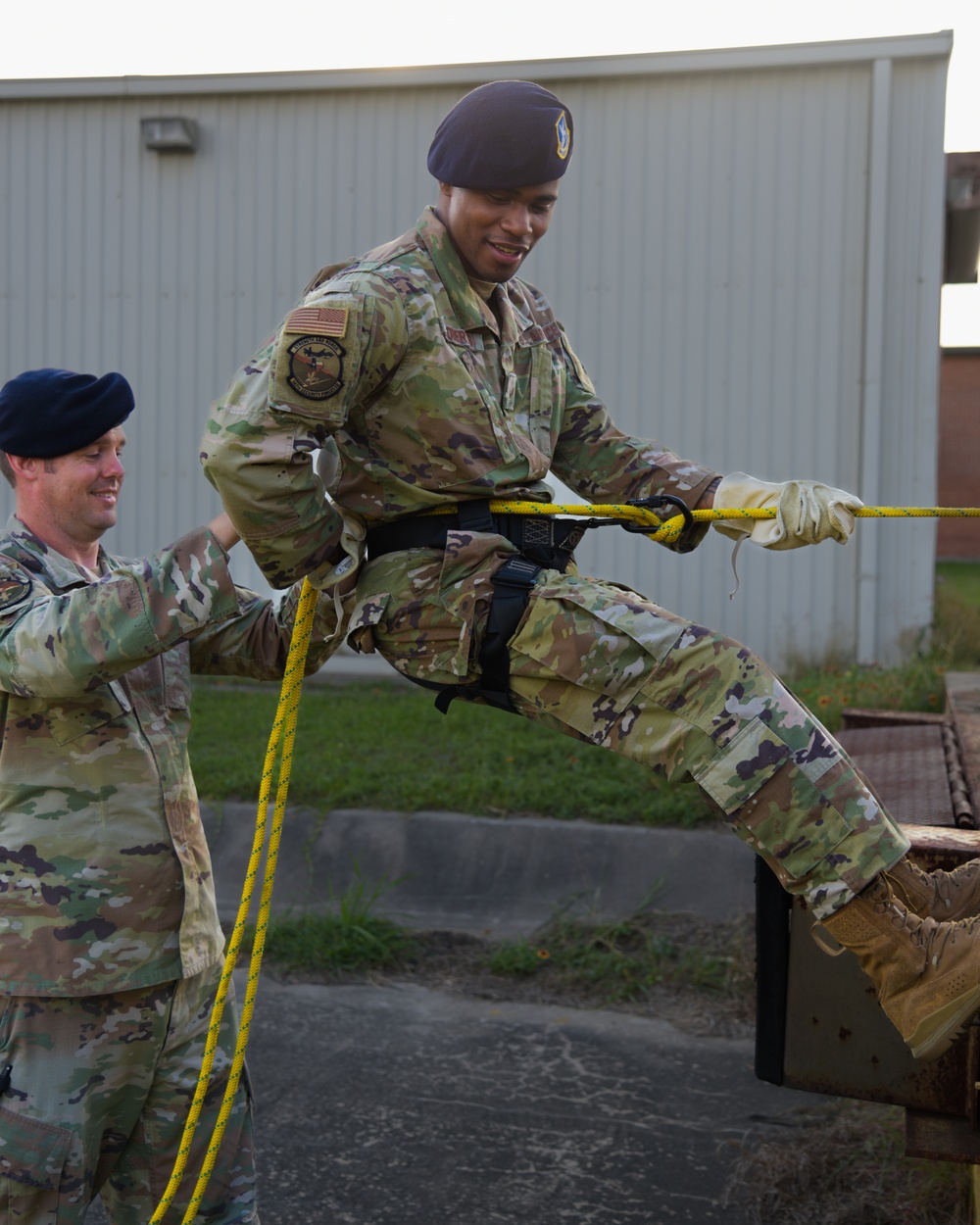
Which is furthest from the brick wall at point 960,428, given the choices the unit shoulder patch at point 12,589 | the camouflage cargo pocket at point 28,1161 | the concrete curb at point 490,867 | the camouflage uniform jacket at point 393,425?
the camouflage cargo pocket at point 28,1161

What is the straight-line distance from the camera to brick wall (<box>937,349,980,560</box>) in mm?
33812

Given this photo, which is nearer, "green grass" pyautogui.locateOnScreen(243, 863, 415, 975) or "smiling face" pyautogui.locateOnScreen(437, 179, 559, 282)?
"smiling face" pyautogui.locateOnScreen(437, 179, 559, 282)

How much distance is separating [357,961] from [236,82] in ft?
24.2

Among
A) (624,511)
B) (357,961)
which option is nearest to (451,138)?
(624,511)

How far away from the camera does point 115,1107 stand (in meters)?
2.58

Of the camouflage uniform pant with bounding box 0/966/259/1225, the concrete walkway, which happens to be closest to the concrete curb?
the concrete walkway

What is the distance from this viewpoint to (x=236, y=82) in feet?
33.6

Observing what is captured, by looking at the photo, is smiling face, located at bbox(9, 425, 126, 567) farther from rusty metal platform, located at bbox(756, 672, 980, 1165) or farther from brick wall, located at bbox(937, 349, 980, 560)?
brick wall, located at bbox(937, 349, 980, 560)

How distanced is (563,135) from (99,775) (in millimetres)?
1462

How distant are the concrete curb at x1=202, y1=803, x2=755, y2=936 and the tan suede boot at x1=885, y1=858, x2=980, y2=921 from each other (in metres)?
3.18

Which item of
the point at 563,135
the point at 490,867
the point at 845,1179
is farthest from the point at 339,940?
the point at 563,135

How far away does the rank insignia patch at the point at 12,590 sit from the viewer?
2.51 meters

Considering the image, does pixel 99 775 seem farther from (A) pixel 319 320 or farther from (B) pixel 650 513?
(B) pixel 650 513

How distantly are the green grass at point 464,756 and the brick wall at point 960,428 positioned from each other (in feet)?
87.5
